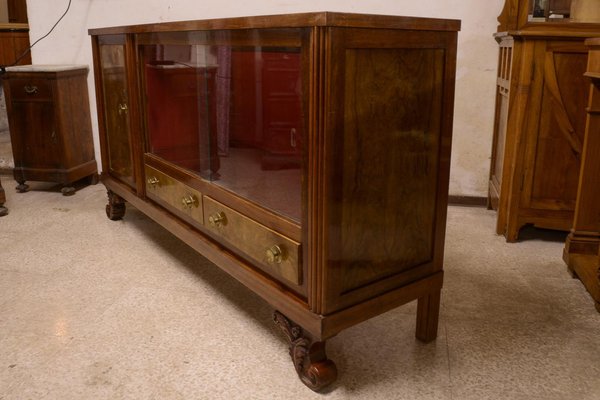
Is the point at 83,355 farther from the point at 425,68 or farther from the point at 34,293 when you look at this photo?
the point at 425,68

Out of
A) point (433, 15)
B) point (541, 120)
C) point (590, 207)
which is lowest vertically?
point (590, 207)

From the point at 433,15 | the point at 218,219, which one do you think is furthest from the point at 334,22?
the point at 433,15

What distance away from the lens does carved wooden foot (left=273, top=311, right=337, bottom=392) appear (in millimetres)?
1292

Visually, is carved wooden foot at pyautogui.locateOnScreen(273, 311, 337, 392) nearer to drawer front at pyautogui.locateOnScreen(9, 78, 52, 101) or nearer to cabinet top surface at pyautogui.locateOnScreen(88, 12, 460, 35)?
cabinet top surface at pyautogui.locateOnScreen(88, 12, 460, 35)

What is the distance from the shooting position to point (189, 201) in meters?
1.78

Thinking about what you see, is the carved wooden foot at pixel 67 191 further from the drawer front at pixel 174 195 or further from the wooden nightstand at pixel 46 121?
the drawer front at pixel 174 195

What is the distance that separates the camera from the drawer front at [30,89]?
2.98 m

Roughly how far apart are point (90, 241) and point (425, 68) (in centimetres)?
171

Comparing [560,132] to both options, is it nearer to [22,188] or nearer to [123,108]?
[123,108]

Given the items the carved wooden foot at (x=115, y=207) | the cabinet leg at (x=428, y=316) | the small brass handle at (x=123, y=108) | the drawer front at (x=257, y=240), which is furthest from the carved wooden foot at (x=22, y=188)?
the cabinet leg at (x=428, y=316)

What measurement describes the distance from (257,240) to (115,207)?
1442 millimetres

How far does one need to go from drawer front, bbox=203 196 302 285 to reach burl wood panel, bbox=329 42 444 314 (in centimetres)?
13

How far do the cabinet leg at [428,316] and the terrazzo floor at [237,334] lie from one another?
0.03 meters

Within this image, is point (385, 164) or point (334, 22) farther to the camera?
point (385, 164)
